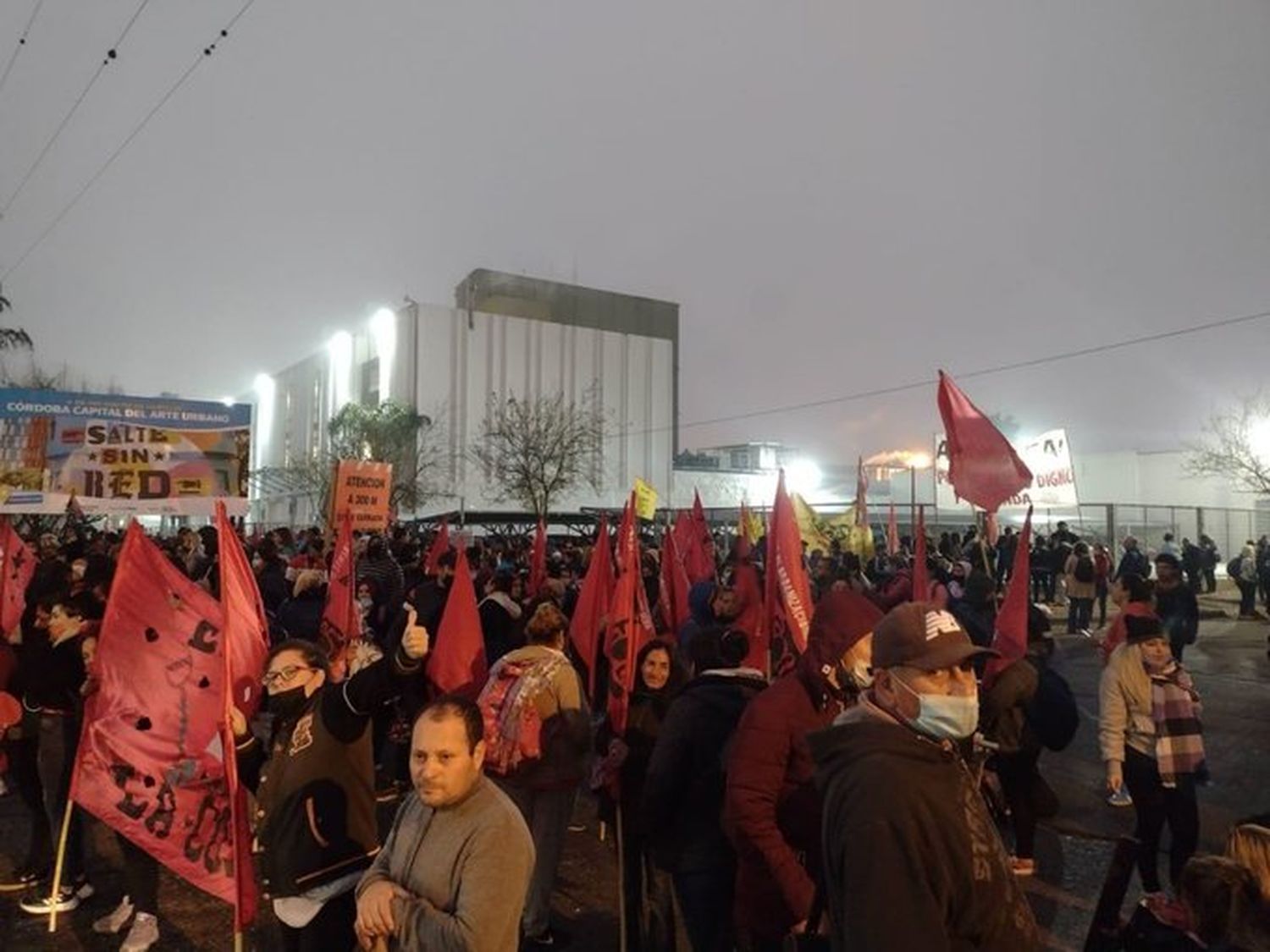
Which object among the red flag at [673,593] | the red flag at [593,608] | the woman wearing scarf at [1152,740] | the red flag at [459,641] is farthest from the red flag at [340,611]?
the woman wearing scarf at [1152,740]

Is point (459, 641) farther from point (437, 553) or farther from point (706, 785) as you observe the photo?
point (437, 553)

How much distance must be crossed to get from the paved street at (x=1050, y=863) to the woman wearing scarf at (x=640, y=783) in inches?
22.1

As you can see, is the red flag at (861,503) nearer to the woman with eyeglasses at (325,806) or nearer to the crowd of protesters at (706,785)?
the crowd of protesters at (706,785)

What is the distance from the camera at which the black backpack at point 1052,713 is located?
5.29m

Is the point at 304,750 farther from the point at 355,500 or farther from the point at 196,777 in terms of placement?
the point at 355,500

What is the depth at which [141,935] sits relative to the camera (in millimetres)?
4645

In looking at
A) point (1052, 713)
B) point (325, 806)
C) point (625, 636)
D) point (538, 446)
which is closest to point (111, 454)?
point (625, 636)

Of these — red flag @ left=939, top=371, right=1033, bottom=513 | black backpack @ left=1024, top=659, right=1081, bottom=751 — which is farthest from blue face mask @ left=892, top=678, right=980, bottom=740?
red flag @ left=939, top=371, right=1033, bottom=513

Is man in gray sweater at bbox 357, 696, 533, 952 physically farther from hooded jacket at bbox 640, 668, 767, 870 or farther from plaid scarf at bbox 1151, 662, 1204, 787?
plaid scarf at bbox 1151, 662, 1204, 787

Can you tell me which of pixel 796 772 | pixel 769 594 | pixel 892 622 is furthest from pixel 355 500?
pixel 892 622

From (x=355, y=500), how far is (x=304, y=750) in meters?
9.57

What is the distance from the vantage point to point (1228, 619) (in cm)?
2006

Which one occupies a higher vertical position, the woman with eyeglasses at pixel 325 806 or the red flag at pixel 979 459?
the red flag at pixel 979 459

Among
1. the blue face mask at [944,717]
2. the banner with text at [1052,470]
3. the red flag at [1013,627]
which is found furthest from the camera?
the banner with text at [1052,470]
